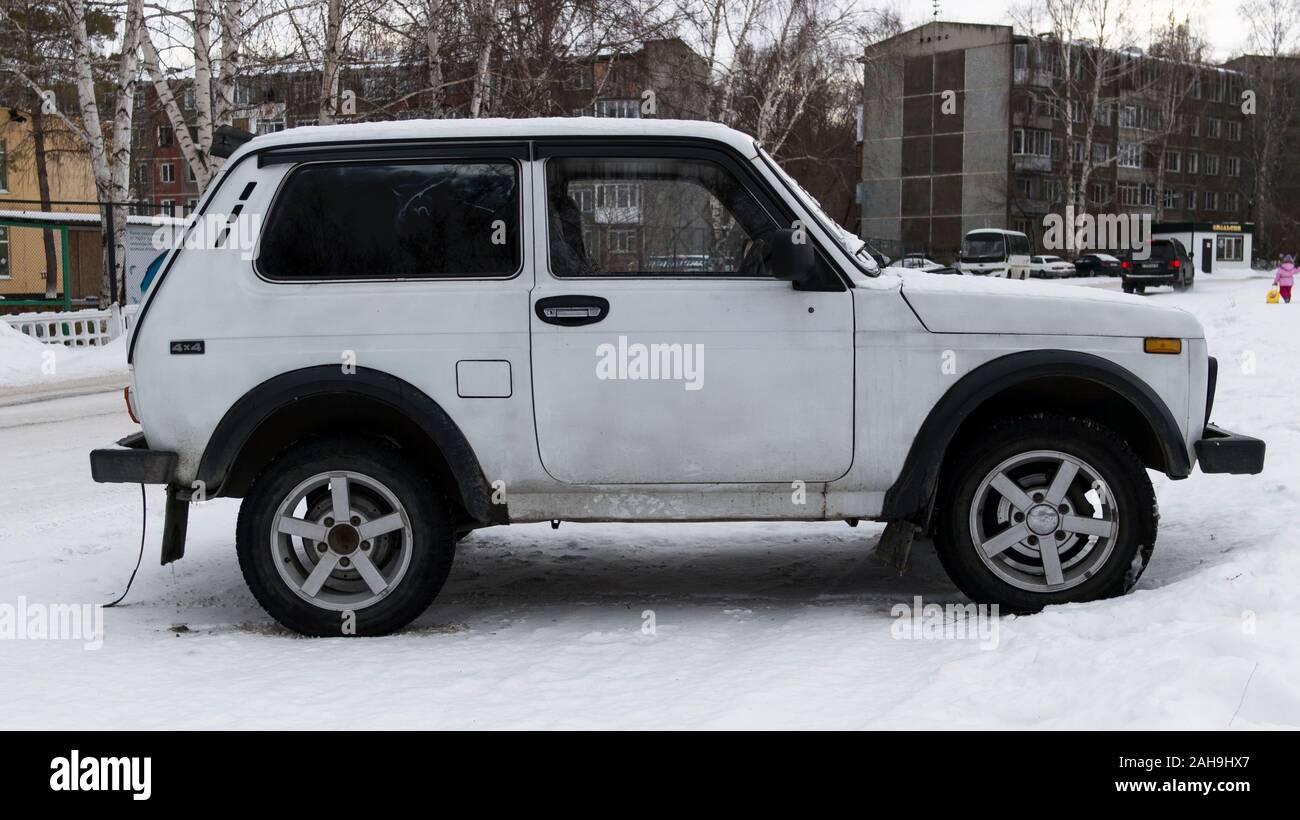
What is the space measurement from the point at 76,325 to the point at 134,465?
66.2 ft

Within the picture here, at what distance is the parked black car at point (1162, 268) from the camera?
40.3 m

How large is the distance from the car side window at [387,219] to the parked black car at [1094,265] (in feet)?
196

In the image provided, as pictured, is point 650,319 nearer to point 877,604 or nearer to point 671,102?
point 877,604

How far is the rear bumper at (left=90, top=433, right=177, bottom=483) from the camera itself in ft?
16.0

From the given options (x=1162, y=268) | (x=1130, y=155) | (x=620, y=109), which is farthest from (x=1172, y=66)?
(x=620, y=109)

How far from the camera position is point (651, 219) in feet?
16.4

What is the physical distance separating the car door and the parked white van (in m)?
47.0

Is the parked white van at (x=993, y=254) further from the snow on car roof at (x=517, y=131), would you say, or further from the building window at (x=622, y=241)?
the building window at (x=622, y=241)

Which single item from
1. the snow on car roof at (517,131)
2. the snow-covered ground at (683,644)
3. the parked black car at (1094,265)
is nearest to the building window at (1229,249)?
the parked black car at (1094,265)

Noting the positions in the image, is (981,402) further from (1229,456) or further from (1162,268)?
(1162,268)

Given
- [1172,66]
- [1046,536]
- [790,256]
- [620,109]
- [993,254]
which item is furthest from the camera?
[1172,66]

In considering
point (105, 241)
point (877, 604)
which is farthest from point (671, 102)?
point (877, 604)

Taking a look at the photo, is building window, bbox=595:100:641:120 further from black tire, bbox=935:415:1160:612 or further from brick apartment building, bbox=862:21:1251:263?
brick apartment building, bbox=862:21:1251:263

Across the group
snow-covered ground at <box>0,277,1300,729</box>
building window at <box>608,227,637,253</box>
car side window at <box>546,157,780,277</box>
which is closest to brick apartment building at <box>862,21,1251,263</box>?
snow-covered ground at <box>0,277,1300,729</box>
